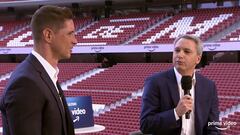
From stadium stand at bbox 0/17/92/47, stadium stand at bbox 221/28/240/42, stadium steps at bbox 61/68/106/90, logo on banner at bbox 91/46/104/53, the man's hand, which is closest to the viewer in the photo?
the man's hand

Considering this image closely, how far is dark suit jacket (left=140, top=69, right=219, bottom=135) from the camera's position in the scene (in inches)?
110

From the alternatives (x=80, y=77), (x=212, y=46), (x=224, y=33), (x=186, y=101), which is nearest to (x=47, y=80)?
(x=186, y=101)

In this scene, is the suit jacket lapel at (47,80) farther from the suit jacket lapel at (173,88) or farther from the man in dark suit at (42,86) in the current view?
the suit jacket lapel at (173,88)

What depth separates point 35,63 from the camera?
1897 millimetres

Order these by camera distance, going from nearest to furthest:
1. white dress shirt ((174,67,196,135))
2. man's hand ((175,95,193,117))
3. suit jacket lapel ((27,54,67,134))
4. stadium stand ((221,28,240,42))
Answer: suit jacket lapel ((27,54,67,134)), man's hand ((175,95,193,117)), white dress shirt ((174,67,196,135)), stadium stand ((221,28,240,42))

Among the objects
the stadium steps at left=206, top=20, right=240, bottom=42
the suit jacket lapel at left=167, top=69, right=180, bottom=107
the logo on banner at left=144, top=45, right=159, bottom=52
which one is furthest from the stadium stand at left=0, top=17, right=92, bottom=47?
the suit jacket lapel at left=167, top=69, right=180, bottom=107

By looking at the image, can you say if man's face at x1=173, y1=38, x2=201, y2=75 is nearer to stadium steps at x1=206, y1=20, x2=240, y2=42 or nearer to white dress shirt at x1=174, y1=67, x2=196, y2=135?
white dress shirt at x1=174, y1=67, x2=196, y2=135

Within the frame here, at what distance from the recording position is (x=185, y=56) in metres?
2.90

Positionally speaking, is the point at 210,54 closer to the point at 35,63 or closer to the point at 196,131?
the point at 196,131

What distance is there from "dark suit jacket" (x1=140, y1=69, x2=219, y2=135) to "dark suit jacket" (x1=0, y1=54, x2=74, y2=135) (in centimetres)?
105

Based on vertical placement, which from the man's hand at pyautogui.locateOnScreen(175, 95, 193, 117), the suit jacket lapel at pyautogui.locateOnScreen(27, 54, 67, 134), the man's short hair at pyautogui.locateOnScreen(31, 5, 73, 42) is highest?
the man's short hair at pyautogui.locateOnScreen(31, 5, 73, 42)

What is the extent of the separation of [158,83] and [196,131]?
1.52ft

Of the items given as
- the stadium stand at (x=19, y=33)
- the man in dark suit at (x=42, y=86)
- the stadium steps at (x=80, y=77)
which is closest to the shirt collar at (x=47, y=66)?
the man in dark suit at (x=42, y=86)

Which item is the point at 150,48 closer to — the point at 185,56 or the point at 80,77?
the point at 80,77
